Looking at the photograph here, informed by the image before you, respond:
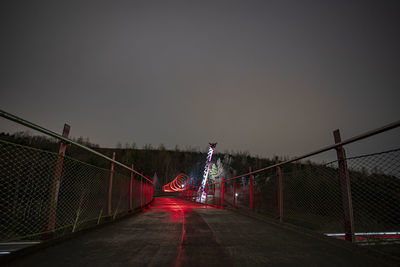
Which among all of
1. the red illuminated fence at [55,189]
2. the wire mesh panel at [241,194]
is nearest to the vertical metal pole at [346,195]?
the red illuminated fence at [55,189]

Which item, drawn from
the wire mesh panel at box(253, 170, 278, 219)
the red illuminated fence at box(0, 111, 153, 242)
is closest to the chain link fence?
the wire mesh panel at box(253, 170, 278, 219)

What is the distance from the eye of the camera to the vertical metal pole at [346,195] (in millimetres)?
2379

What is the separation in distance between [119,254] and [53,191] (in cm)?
119

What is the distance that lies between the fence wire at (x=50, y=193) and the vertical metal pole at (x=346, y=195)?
3324mm

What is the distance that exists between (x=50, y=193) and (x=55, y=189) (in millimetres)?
68

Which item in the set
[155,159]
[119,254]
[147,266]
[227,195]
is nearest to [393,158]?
[147,266]

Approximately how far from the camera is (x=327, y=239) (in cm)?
256

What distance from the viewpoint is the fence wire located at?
8.05ft

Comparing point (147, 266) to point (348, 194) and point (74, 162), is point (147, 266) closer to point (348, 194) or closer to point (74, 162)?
point (74, 162)

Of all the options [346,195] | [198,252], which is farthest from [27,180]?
[346,195]

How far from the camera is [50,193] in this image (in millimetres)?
2496

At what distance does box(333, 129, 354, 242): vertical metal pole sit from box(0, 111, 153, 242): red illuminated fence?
10.8 feet

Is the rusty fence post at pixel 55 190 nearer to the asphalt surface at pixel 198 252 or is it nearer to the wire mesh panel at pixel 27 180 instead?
the wire mesh panel at pixel 27 180

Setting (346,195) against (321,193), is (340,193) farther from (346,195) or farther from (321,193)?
(321,193)
